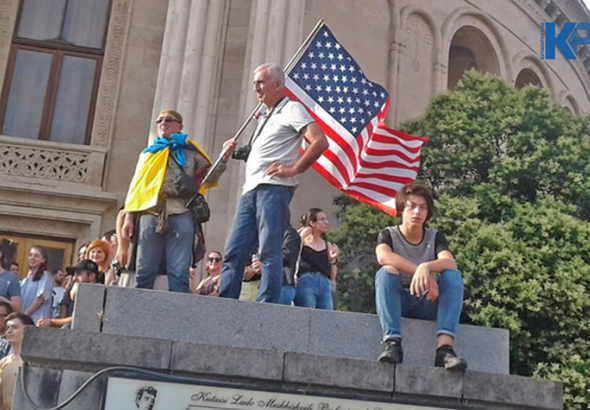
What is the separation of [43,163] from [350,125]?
7.66 meters

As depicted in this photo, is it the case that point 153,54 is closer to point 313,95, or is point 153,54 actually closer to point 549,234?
point 313,95

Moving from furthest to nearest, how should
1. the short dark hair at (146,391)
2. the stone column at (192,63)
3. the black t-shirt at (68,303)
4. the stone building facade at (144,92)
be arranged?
the stone building facade at (144,92) < the stone column at (192,63) < the black t-shirt at (68,303) < the short dark hair at (146,391)

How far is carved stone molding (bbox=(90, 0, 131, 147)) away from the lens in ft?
55.2

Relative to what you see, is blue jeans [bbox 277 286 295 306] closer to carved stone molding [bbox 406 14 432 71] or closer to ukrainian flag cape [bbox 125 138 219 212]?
ukrainian flag cape [bbox 125 138 219 212]

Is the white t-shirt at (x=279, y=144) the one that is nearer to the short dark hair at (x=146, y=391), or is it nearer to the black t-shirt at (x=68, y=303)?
the short dark hair at (x=146, y=391)

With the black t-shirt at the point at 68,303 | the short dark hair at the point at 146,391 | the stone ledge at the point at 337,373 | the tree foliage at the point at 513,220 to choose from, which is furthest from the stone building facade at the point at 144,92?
the short dark hair at the point at 146,391

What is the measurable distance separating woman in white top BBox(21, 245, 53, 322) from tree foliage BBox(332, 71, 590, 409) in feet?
19.4

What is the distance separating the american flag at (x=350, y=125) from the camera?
1055 centimetres

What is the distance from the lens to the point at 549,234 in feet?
42.9

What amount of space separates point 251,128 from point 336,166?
3551mm

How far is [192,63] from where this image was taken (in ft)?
51.4

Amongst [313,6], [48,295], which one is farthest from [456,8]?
[48,295]

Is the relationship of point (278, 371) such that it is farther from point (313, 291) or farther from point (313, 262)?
point (313, 262)

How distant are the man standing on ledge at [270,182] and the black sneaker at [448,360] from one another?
1.44 metres
